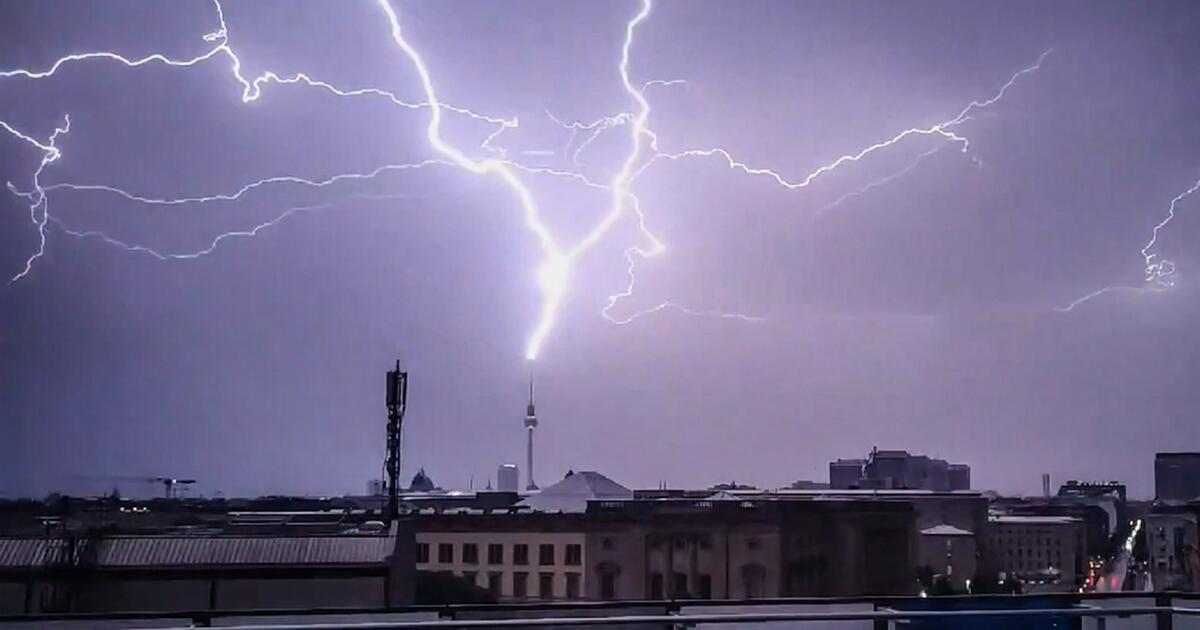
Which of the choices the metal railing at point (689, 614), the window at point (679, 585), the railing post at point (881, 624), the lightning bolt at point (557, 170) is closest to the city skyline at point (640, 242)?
the lightning bolt at point (557, 170)

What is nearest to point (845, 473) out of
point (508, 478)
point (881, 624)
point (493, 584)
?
point (881, 624)

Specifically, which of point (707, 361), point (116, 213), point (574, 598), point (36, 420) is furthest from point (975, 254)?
point (36, 420)

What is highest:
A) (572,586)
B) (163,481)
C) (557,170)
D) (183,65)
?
(183,65)

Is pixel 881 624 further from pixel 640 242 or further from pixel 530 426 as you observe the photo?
pixel 640 242

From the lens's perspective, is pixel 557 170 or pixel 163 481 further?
pixel 557 170

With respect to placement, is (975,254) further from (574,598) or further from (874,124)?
(574,598)

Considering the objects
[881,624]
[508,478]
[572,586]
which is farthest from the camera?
[508,478]

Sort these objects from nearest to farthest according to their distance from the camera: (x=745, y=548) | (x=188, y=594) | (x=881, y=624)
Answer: (x=188, y=594) → (x=881, y=624) → (x=745, y=548)

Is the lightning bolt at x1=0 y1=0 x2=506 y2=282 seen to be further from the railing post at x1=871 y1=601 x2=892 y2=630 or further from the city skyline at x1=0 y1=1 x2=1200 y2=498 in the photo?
the railing post at x1=871 y1=601 x2=892 y2=630

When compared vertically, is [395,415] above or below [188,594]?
above
